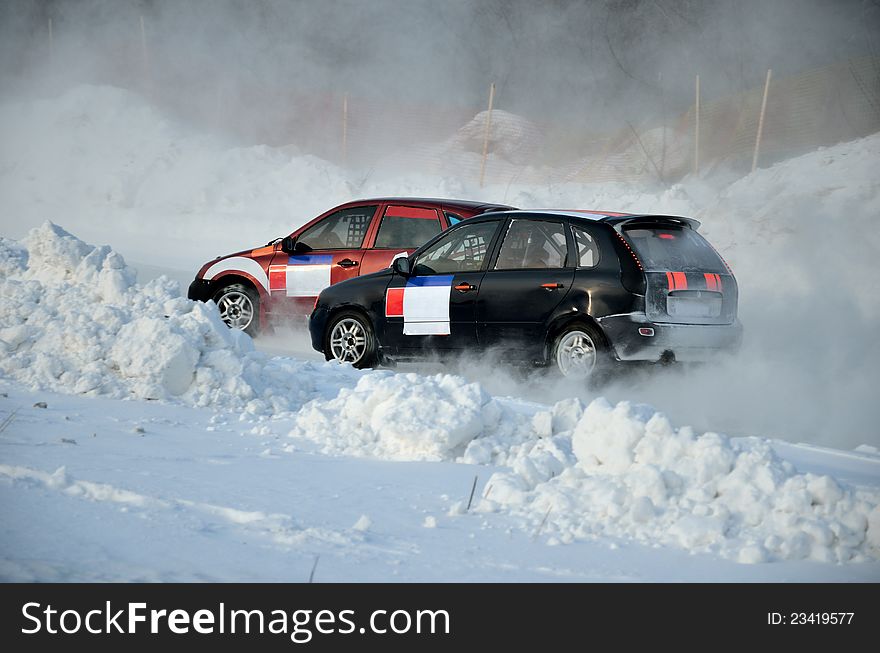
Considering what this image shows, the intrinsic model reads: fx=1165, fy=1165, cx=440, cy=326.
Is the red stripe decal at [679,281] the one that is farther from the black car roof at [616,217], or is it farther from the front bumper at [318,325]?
the front bumper at [318,325]

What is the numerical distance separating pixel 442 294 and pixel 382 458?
3.29 m

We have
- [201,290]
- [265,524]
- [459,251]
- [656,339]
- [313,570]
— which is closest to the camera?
[313,570]

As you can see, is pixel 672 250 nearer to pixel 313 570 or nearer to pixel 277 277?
pixel 277 277

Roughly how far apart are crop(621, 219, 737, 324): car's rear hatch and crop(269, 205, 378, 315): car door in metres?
3.17

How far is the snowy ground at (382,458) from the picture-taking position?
453cm

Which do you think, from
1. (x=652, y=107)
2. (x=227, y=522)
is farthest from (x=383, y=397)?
(x=652, y=107)

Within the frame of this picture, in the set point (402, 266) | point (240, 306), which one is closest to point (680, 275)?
point (402, 266)

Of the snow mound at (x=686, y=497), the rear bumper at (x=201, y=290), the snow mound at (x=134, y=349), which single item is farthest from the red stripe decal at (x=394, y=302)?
the snow mound at (x=686, y=497)

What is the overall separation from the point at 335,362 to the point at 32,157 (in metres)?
25.8

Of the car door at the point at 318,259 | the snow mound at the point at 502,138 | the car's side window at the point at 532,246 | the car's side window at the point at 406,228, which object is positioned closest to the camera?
the car's side window at the point at 532,246

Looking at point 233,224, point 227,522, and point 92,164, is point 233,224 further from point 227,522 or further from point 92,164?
point 227,522

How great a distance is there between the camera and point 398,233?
10797mm

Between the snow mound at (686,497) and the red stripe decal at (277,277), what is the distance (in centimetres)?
596
